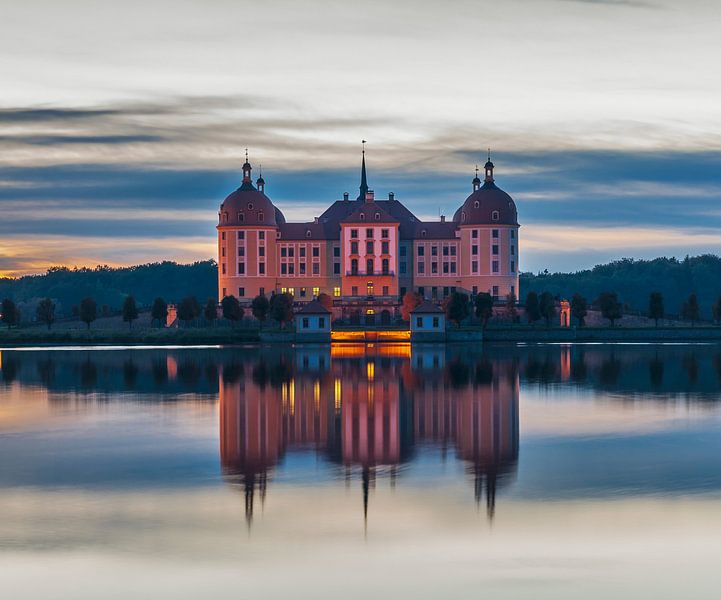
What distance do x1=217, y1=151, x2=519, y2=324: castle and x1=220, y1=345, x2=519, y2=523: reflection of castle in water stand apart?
47.5 meters

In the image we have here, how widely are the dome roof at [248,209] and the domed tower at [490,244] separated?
16.1m

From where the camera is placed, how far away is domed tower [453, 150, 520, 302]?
9981 centimetres

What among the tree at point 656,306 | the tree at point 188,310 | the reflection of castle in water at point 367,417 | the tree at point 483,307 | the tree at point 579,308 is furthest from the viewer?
the tree at point 188,310

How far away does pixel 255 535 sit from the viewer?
54.2ft

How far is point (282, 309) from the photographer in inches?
3275

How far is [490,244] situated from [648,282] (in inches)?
2117

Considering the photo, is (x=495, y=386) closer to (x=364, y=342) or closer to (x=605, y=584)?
(x=605, y=584)

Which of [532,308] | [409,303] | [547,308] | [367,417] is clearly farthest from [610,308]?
[367,417]

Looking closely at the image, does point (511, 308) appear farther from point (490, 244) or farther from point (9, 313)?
point (9, 313)

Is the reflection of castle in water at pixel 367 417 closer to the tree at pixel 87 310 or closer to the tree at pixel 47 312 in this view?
the tree at pixel 87 310

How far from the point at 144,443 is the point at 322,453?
424 cm

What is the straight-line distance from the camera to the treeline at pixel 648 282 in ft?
469

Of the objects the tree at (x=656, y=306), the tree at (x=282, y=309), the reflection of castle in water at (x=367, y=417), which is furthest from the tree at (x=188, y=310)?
the reflection of castle in water at (x=367, y=417)

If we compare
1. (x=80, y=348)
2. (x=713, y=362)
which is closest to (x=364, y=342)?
(x=80, y=348)
